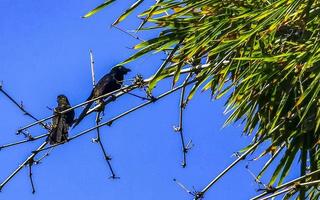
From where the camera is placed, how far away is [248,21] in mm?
1291

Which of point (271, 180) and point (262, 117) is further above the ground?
point (262, 117)

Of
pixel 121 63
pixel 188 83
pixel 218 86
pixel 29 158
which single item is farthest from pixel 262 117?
pixel 29 158

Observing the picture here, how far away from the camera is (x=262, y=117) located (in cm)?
155

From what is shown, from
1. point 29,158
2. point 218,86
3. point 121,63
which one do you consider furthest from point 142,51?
point 29,158

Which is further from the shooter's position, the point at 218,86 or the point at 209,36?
the point at 218,86

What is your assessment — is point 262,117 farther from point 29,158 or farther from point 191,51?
point 29,158

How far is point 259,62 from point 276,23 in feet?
0.37

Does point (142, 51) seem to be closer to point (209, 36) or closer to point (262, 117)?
point (209, 36)

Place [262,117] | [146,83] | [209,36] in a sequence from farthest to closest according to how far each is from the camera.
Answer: [262,117] → [146,83] → [209,36]

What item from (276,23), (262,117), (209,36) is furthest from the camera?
(262,117)

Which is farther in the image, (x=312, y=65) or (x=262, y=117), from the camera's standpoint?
(x=262, y=117)

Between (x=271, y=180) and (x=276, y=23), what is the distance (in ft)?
1.13

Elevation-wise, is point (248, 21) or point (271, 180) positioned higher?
point (248, 21)

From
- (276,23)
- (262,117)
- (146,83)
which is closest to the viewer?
Result: (276,23)
